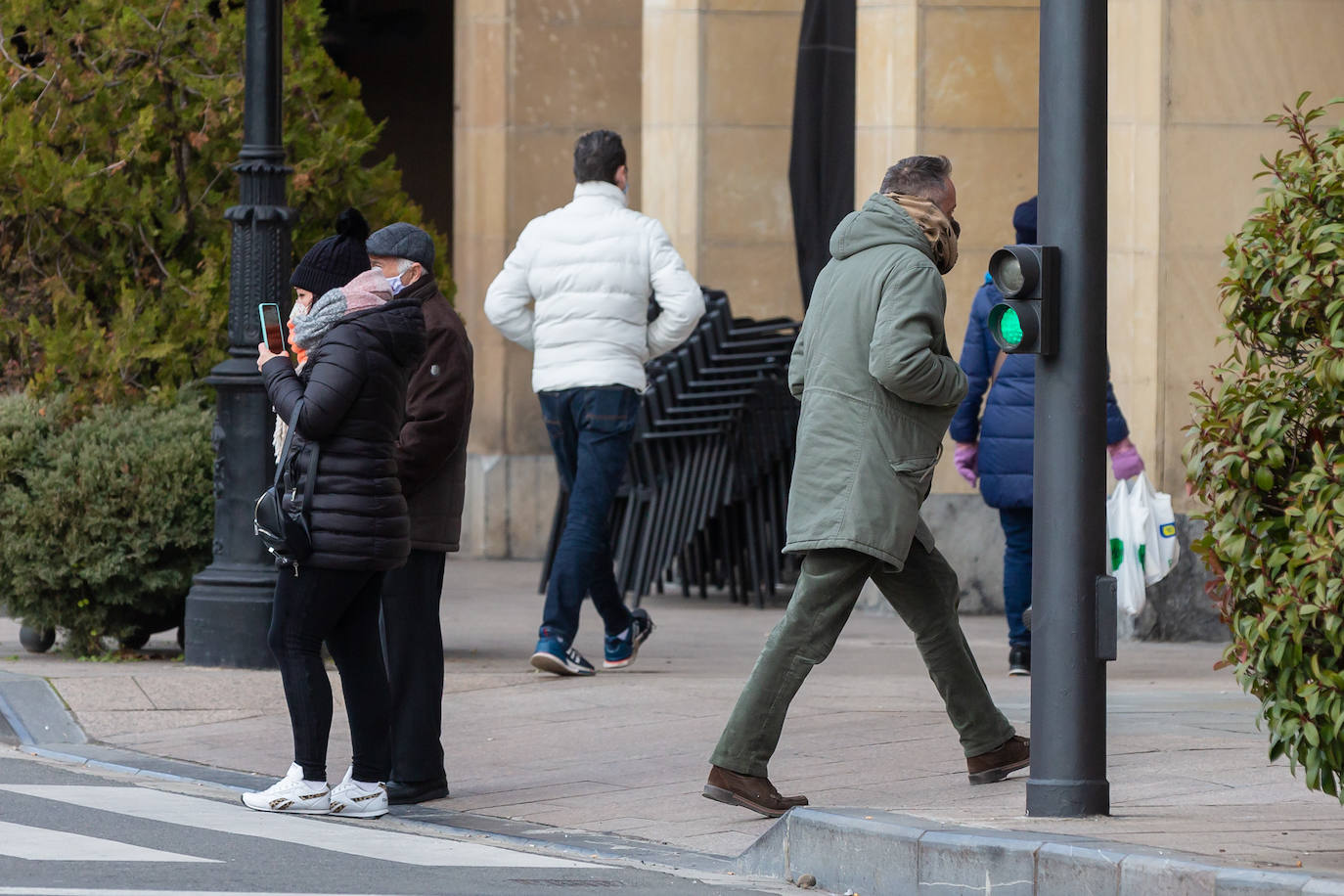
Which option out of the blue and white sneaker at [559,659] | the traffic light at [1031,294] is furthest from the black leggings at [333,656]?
the blue and white sneaker at [559,659]

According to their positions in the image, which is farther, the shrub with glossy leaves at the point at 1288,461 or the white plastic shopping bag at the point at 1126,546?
the white plastic shopping bag at the point at 1126,546

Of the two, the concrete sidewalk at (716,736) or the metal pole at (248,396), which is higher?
the metal pole at (248,396)

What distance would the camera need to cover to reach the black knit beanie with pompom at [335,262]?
7062 mm

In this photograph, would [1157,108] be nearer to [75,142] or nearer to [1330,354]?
[75,142]

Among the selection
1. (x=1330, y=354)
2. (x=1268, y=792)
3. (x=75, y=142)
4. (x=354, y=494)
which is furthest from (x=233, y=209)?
(x=1330, y=354)

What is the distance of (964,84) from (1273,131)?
174 cm

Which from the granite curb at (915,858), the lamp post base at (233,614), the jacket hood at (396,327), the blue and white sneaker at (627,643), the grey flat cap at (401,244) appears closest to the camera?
the granite curb at (915,858)

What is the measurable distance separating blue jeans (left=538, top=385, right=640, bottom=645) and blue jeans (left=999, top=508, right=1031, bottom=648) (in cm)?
166

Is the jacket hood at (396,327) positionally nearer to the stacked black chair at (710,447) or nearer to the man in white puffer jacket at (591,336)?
the man in white puffer jacket at (591,336)

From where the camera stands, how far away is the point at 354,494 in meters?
6.71

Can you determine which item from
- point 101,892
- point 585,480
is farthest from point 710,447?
point 101,892

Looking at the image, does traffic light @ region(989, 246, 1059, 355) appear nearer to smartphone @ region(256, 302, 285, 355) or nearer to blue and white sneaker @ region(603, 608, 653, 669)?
smartphone @ region(256, 302, 285, 355)

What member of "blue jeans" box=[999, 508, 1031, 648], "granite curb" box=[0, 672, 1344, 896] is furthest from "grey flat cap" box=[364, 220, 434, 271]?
"blue jeans" box=[999, 508, 1031, 648]

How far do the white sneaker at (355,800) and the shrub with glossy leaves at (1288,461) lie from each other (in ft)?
8.75
